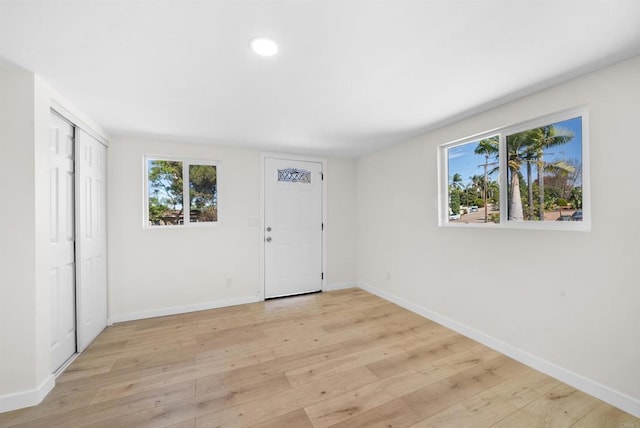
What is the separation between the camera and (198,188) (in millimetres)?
3543

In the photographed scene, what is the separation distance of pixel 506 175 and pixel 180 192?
3.80 meters

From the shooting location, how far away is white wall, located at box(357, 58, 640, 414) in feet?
5.47

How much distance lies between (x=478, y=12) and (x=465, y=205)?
2013 mm

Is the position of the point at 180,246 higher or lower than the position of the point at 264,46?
lower

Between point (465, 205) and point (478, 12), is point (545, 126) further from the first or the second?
point (478, 12)

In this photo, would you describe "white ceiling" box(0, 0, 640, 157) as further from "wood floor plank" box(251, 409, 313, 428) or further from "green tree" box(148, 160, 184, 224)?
"wood floor plank" box(251, 409, 313, 428)

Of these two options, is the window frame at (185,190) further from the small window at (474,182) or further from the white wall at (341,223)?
the small window at (474,182)

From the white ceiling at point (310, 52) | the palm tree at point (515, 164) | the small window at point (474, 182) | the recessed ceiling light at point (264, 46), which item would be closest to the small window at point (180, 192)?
the white ceiling at point (310, 52)

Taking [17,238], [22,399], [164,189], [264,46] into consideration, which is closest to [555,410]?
[264,46]

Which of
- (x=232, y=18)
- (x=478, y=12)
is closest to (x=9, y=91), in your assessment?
(x=232, y=18)

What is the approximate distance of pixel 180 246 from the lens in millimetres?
3418

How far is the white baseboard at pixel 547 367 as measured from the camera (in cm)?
167

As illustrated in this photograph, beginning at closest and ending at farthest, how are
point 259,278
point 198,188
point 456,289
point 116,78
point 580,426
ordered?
point 580,426 < point 116,78 < point 456,289 < point 198,188 < point 259,278

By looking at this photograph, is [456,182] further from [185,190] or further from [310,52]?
[185,190]
